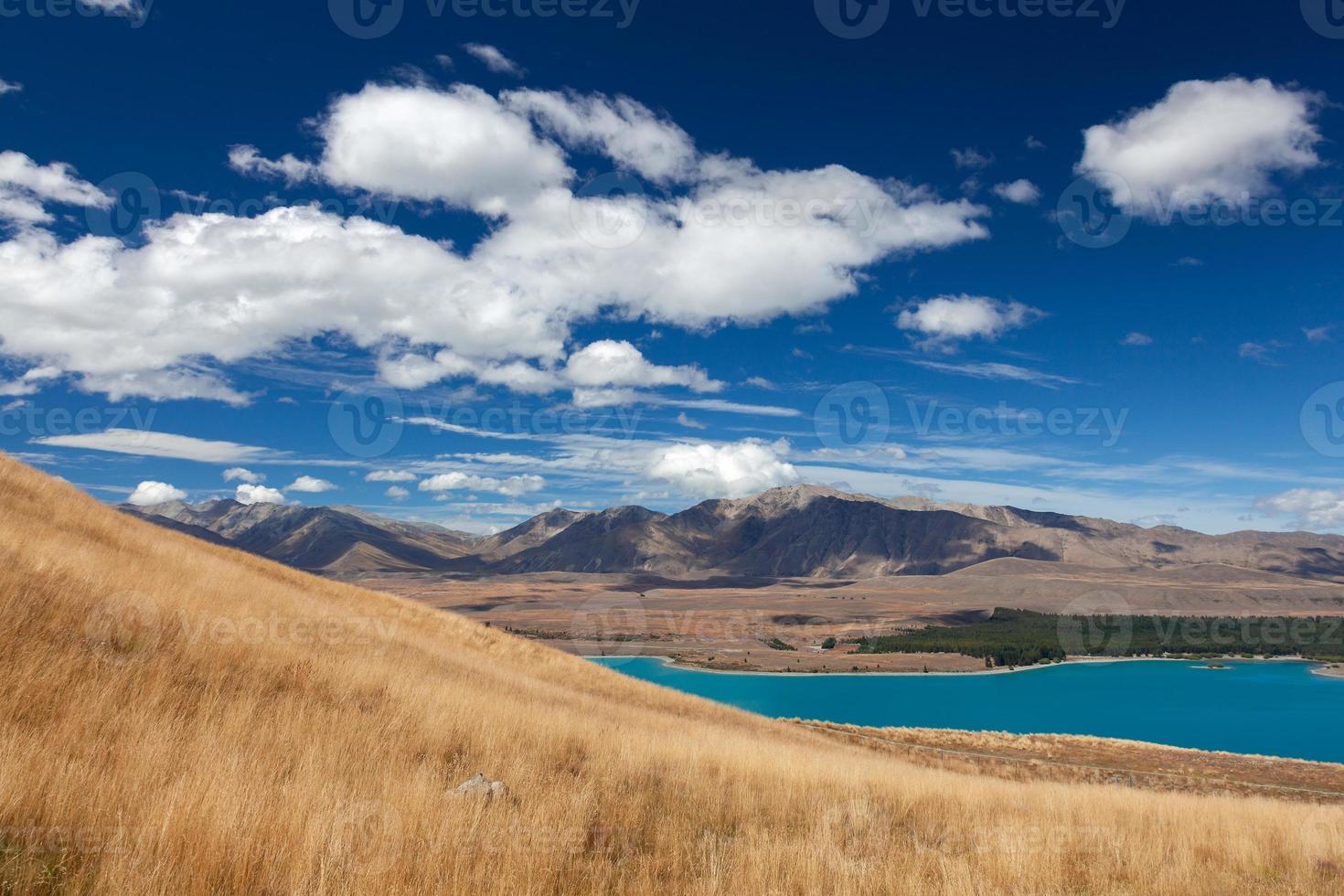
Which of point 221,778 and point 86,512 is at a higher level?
point 86,512

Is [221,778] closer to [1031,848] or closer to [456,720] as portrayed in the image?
[456,720]

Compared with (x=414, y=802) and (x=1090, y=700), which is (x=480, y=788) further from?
(x=1090, y=700)

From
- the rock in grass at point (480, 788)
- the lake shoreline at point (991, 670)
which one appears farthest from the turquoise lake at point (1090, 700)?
the rock in grass at point (480, 788)

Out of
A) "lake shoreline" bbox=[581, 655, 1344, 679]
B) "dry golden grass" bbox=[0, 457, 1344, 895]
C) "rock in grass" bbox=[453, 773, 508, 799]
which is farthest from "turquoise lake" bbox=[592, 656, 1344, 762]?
"rock in grass" bbox=[453, 773, 508, 799]

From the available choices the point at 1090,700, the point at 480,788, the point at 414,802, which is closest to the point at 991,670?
the point at 1090,700

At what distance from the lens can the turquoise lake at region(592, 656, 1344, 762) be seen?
103 metres

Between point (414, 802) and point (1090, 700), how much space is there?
156340mm

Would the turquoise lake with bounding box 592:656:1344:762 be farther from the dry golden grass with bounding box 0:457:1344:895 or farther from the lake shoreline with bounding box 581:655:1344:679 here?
the dry golden grass with bounding box 0:457:1344:895

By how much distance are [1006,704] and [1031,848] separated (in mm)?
141454

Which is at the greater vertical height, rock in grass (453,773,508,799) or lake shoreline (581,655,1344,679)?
rock in grass (453,773,508,799)

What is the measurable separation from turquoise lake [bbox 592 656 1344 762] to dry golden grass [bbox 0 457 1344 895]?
266ft

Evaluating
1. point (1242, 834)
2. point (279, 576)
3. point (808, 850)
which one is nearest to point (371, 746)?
point (808, 850)

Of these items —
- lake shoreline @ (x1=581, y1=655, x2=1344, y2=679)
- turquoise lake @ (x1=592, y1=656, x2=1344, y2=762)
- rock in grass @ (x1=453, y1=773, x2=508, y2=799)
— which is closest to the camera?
rock in grass @ (x1=453, y1=773, x2=508, y2=799)

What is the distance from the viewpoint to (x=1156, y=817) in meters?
10.5
